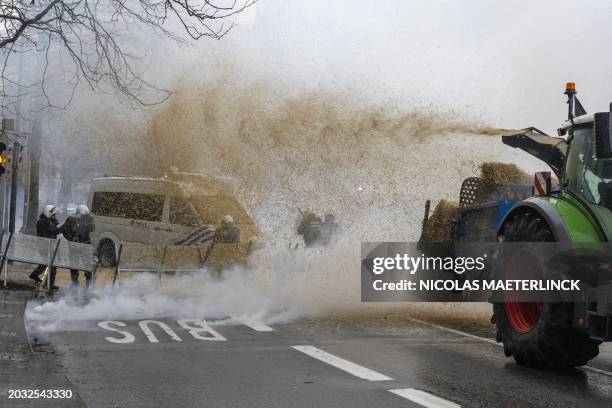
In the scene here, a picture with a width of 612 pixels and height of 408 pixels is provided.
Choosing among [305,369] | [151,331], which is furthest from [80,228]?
[305,369]

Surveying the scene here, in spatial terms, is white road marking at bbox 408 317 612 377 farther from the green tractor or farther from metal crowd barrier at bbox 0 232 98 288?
metal crowd barrier at bbox 0 232 98 288

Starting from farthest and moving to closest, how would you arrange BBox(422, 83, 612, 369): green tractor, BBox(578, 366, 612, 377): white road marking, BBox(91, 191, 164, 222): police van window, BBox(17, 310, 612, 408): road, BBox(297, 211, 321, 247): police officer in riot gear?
BBox(91, 191, 164, 222): police van window → BBox(297, 211, 321, 247): police officer in riot gear → BBox(578, 366, 612, 377): white road marking → BBox(422, 83, 612, 369): green tractor → BBox(17, 310, 612, 408): road

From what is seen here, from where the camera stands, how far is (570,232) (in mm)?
6484

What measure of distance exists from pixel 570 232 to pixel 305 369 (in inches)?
105

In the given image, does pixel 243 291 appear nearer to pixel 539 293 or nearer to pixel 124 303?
pixel 124 303

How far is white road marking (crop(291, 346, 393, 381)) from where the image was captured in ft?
22.4

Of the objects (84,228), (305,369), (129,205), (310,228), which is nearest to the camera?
(305,369)

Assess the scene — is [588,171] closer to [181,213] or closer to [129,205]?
[181,213]

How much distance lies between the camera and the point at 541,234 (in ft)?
22.7

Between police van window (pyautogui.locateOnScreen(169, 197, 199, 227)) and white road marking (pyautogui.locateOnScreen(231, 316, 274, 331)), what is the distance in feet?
22.7

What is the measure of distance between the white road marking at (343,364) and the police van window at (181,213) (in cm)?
961

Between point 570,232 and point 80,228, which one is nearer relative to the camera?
point 570,232

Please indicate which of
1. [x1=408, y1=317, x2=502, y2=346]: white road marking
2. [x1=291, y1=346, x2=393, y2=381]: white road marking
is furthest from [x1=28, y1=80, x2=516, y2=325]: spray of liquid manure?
[x1=291, y1=346, x2=393, y2=381]: white road marking

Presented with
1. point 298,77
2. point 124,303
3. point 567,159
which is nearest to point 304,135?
point 298,77
